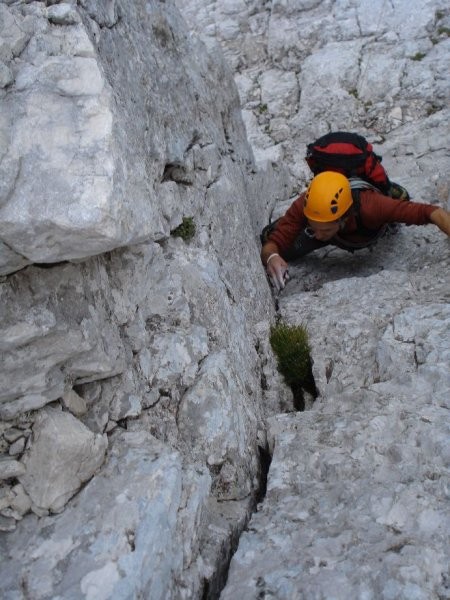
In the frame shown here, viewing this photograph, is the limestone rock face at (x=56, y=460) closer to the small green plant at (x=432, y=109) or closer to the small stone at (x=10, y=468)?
the small stone at (x=10, y=468)

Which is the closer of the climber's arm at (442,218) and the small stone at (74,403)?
the small stone at (74,403)

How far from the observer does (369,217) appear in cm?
700

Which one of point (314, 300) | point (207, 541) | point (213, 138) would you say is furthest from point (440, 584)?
point (213, 138)

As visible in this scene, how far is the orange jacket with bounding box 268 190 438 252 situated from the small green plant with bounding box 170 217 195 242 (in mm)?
2643

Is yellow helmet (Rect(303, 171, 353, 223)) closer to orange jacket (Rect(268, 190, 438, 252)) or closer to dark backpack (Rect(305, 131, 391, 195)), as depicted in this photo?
orange jacket (Rect(268, 190, 438, 252))

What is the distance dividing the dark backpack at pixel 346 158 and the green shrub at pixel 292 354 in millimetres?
Answer: 2871

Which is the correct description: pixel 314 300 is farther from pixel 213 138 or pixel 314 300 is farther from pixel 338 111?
pixel 338 111

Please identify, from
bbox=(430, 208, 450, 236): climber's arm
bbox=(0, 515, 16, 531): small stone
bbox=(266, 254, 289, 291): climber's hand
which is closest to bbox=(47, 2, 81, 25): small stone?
bbox=(0, 515, 16, 531): small stone

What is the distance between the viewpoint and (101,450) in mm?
3354

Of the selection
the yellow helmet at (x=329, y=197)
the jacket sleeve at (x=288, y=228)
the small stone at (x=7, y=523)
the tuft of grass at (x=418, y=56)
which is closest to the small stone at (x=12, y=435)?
the small stone at (x=7, y=523)

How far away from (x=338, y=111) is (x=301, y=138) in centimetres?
108

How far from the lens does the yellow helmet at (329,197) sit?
6664 millimetres

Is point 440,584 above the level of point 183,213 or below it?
below

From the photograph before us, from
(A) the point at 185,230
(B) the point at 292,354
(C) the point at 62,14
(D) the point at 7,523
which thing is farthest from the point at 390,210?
(D) the point at 7,523
